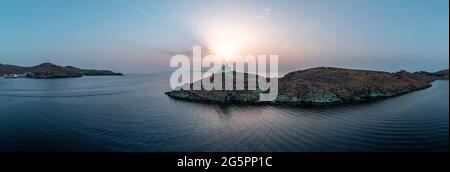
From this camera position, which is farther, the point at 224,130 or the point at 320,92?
the point at 320,92

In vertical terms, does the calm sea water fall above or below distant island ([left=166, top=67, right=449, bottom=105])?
below

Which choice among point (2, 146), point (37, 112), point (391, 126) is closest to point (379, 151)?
point (391, 126)

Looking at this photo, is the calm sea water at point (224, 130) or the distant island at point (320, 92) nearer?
the calm sea water at point (224, 130)

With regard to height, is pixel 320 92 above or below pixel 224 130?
above

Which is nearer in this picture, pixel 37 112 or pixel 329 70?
pixel 37 112

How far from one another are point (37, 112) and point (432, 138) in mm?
46603

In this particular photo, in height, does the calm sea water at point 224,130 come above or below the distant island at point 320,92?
below

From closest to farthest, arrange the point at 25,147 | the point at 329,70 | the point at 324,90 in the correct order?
the point at 25,147
the point at 324,90
the point at 329,70

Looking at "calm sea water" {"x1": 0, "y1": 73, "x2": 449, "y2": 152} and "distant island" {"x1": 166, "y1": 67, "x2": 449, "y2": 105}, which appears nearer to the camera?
"calm sea water" {"x1": 0, "y1": 73, "x2": 449, "y2": 152}
